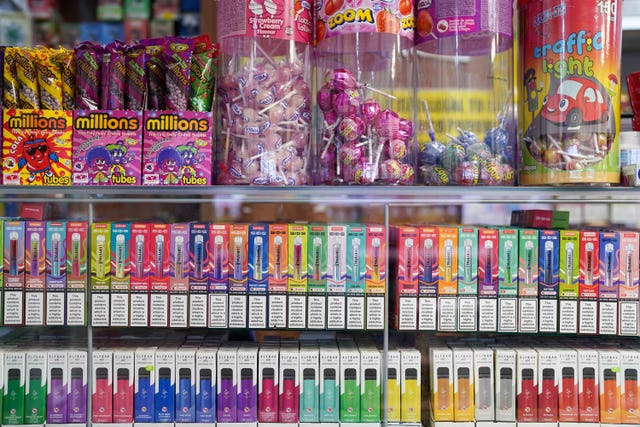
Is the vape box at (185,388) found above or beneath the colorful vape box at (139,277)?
beneath

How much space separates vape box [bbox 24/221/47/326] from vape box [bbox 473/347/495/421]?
140 cm

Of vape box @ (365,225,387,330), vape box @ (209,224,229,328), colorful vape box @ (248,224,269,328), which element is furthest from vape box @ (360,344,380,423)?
vape box @ (209,224,229,328)

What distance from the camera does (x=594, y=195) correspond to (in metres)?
1.84

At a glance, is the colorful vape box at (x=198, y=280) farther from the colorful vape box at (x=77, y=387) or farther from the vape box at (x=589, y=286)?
the vape box at (x=589, y=286)

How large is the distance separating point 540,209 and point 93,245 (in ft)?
4.87

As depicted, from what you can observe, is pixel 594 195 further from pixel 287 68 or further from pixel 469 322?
pixel 287 68

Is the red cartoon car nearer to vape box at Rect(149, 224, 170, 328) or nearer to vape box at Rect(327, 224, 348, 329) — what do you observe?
vape box at Rect(327, 224, 348, 329)

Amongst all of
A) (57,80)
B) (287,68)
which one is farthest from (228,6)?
(57,80)

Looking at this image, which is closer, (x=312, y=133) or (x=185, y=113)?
(x=185, y=113)

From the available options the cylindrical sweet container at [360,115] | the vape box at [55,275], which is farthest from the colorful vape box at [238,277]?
the vape box at [55,275]

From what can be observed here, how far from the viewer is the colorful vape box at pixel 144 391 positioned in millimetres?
1839

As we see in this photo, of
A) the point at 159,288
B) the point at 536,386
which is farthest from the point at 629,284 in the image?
the point at 159,288

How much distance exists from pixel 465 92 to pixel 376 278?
739mm

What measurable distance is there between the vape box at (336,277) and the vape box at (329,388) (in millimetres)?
108
